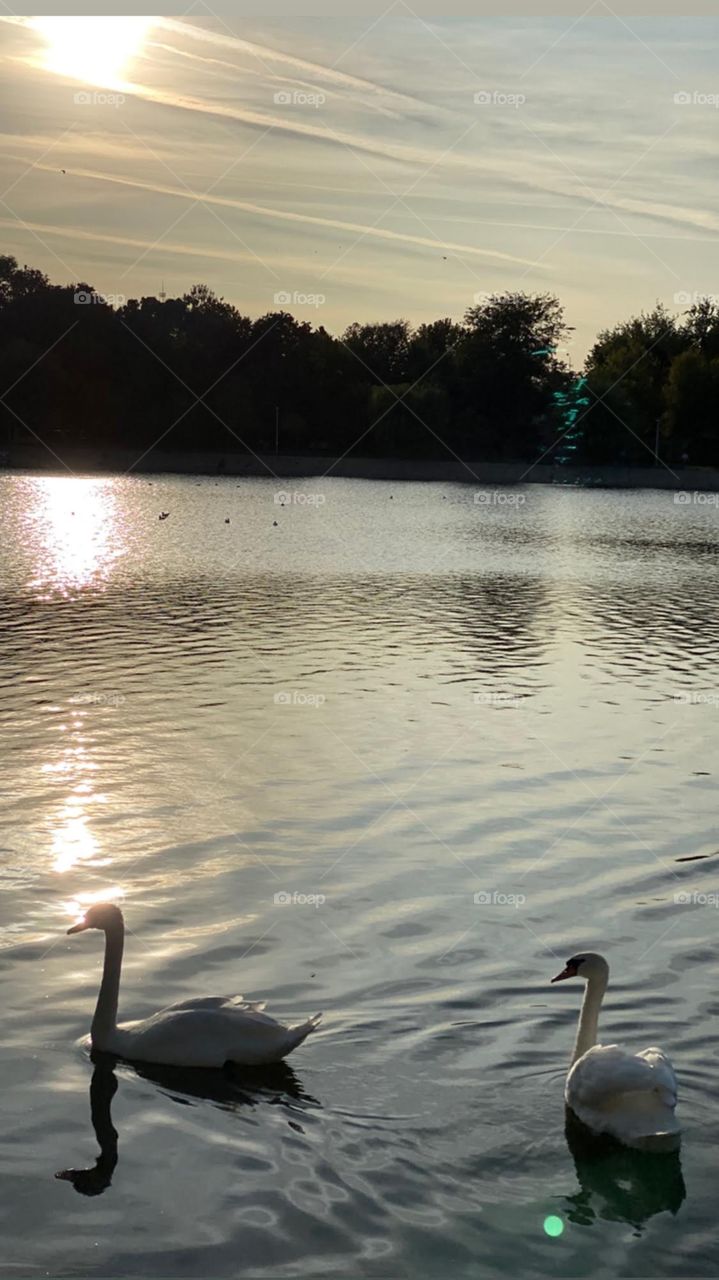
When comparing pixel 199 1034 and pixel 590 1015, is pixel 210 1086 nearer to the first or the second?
pixel 199 1034

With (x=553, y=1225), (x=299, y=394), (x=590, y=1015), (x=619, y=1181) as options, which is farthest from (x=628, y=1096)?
(x=299, y=394)

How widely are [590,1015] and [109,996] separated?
286 centimetres

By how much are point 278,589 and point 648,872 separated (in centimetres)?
2394

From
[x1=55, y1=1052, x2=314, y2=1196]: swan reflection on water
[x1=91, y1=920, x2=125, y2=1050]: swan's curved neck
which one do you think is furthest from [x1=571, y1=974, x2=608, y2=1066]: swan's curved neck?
[x1=91, y1=920, x2=125, y2=1050]: swan's curved neck

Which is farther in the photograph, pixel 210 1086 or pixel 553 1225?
pixel 210 1086

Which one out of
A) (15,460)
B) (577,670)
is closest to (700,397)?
(15,460)

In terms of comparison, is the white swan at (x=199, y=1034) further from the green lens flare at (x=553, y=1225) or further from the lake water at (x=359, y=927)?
the green lens flare at (x=553, y=1225)

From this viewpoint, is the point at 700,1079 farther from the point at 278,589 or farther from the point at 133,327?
Answer: the point at 133,327

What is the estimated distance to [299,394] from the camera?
14325cm

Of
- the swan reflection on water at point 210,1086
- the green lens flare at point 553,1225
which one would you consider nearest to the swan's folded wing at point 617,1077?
the green lens flare at point 553,1225

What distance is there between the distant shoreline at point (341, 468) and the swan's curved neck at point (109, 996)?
125 metres

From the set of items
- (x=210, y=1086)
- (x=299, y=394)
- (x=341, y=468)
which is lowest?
(x=210, y=1086)

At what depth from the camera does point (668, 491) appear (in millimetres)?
129125

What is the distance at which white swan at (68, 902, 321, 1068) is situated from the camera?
8.57 metres
